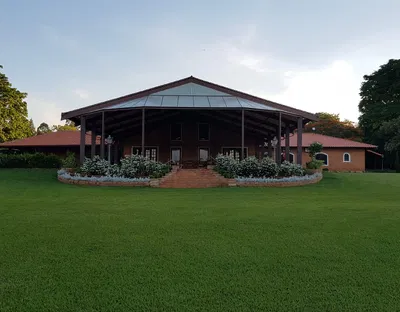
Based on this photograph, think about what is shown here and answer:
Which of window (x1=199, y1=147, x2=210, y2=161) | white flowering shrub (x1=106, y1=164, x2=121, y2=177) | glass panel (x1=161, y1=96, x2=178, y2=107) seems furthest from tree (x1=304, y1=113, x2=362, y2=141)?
white flowering shrub (x1=106, y1=164, x2=121, y2=177)

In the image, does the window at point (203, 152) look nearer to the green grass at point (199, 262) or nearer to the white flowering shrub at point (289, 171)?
the white flowering shrub at point (289, 171)

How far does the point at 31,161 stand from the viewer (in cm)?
2083

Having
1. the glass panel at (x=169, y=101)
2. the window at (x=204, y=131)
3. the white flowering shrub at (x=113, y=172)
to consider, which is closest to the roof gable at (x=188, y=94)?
the glass panel at (x=169, y=101)

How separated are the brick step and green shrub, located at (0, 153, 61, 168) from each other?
966 centimetres

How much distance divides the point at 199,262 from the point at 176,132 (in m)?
20.3

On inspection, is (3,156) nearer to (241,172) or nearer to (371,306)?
(241,172)

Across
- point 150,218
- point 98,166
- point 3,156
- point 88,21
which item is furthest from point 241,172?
point 3,156

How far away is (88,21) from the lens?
15.0 m

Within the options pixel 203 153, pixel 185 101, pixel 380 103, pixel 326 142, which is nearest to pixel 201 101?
pixel 185 101

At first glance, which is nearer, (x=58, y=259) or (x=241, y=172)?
(x=58, y=259)

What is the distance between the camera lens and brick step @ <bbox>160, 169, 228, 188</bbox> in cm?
1307

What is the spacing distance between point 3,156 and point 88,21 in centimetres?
1173

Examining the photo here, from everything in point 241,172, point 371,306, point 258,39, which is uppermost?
point 258,39

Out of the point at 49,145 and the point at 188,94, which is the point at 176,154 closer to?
the point at 188,94
